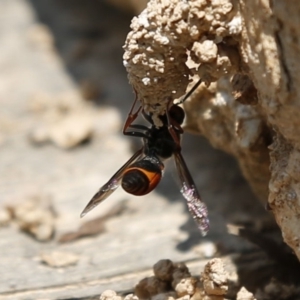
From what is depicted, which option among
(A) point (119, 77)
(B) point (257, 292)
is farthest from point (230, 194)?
(A) point (119, 77)

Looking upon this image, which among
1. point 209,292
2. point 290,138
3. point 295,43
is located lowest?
point 209,292

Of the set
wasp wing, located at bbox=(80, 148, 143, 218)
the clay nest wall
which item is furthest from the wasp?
the clay nest wall

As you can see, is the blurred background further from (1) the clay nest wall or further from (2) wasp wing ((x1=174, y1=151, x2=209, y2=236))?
(1) the clay nest wall

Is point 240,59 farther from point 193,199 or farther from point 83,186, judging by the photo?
point 83,186

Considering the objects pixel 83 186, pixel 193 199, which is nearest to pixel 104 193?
pixel 193 199

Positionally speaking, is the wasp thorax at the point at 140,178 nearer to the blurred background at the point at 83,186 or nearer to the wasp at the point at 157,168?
the wasp at the point at 157,168

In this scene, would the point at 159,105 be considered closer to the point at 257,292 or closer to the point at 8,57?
the point at 257,292
